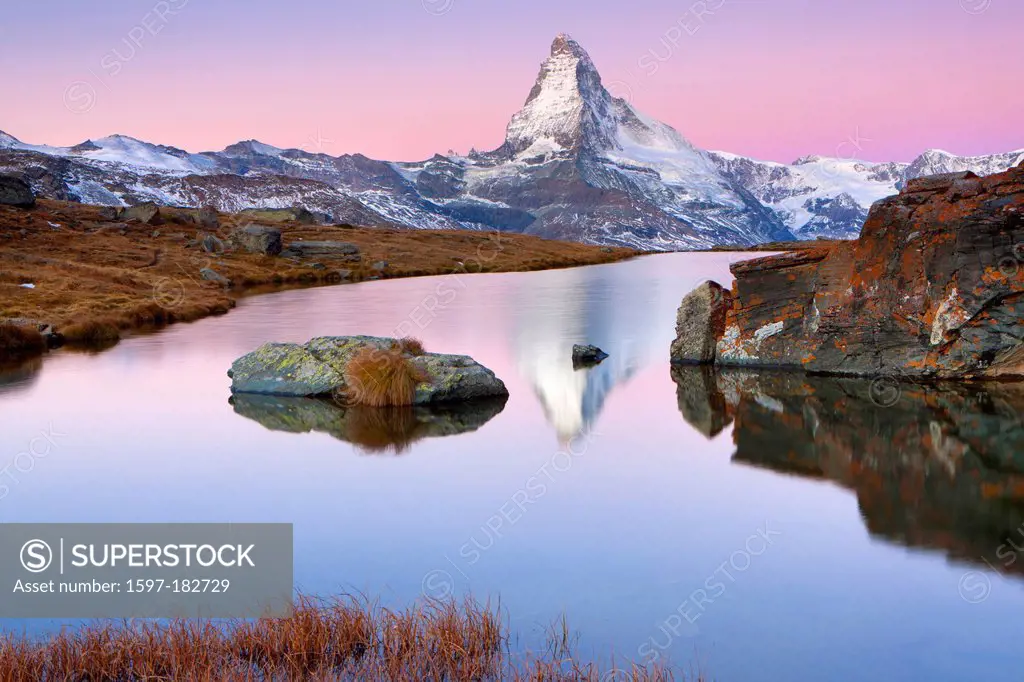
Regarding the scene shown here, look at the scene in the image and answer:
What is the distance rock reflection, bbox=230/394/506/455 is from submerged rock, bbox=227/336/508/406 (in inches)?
9.5

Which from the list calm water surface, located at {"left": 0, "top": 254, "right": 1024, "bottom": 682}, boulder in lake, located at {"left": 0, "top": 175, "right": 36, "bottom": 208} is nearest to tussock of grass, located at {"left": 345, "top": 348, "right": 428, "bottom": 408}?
calm water surface, located at {"left": 0, "top": 254, "right": 1024, "bottom": 682}

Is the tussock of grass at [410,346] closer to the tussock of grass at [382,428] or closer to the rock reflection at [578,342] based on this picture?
the tussock of grass at [382,428]

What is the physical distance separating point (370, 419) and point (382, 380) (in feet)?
3.77

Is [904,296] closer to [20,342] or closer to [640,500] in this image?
[640,500]

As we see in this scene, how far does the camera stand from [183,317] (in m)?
36.6

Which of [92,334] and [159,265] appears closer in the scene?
[92,334]

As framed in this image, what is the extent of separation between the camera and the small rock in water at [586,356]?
75.8ft

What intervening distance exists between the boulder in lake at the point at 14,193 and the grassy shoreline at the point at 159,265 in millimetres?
2235

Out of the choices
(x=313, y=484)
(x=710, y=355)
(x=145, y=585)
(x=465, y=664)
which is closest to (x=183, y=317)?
(x=710, y=355)

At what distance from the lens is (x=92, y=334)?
28703 mm

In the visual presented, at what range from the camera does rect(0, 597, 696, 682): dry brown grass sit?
609cm

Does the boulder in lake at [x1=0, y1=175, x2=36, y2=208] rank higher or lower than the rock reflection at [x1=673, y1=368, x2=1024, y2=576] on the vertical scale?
higher

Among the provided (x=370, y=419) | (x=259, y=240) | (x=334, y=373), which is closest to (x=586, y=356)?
(x=334, y=373)

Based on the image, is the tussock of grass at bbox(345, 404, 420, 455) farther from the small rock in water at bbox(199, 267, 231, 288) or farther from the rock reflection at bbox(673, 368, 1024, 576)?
the small rock in water at bbox(199, 267, 231, 288)
